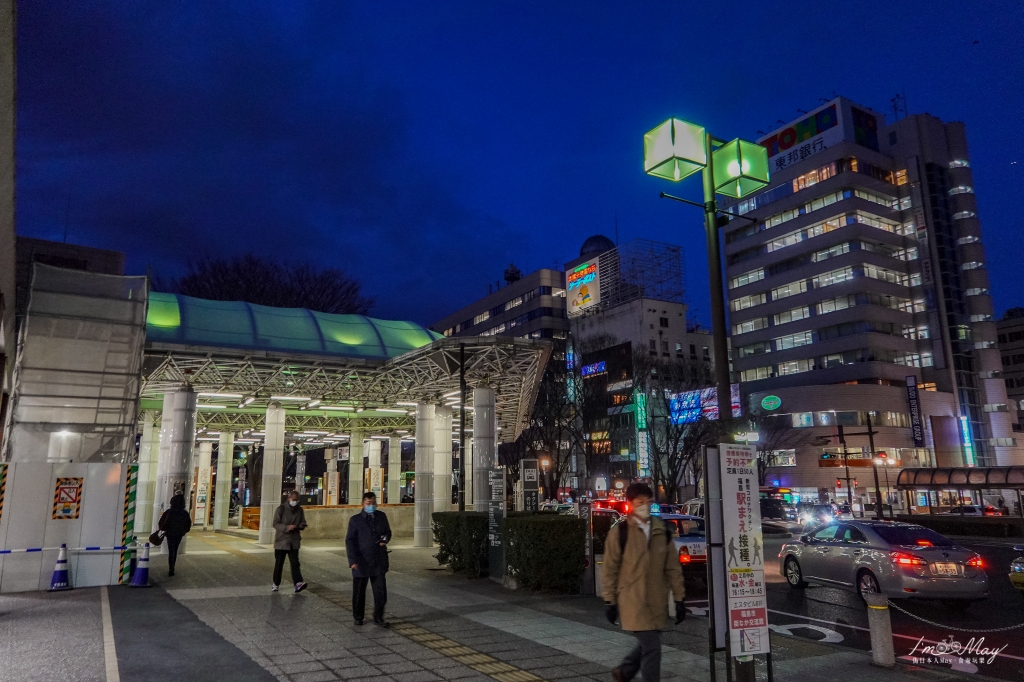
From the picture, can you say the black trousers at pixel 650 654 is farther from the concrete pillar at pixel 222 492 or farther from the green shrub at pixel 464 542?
the concrete pillar at pixel 222 492

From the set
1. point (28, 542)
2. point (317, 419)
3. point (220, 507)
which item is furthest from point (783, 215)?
point (28, 542)

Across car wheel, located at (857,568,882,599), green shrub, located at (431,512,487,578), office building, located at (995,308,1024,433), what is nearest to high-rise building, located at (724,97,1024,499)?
office building, located at (995,308,1024,433)

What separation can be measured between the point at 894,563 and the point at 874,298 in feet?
228

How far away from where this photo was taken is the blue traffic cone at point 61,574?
13.1 metres

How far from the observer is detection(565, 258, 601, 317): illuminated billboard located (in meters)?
88.7

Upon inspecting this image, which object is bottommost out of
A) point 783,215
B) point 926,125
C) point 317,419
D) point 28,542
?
point 28,542

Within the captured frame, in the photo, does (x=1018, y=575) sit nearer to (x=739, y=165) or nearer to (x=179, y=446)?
(x=739, y=165)

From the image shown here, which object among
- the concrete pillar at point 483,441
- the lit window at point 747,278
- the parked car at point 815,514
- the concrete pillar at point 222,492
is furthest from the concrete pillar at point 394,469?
the lit window at point 747,278

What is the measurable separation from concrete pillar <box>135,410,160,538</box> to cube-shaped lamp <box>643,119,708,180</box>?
105 feet

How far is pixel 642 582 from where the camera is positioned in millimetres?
5668

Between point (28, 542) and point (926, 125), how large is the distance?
→ 296 ft

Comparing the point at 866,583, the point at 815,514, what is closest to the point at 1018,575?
the point at 866,583

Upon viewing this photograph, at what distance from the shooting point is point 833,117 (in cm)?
7912

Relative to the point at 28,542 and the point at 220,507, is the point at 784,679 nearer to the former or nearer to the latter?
the point at 28,542
